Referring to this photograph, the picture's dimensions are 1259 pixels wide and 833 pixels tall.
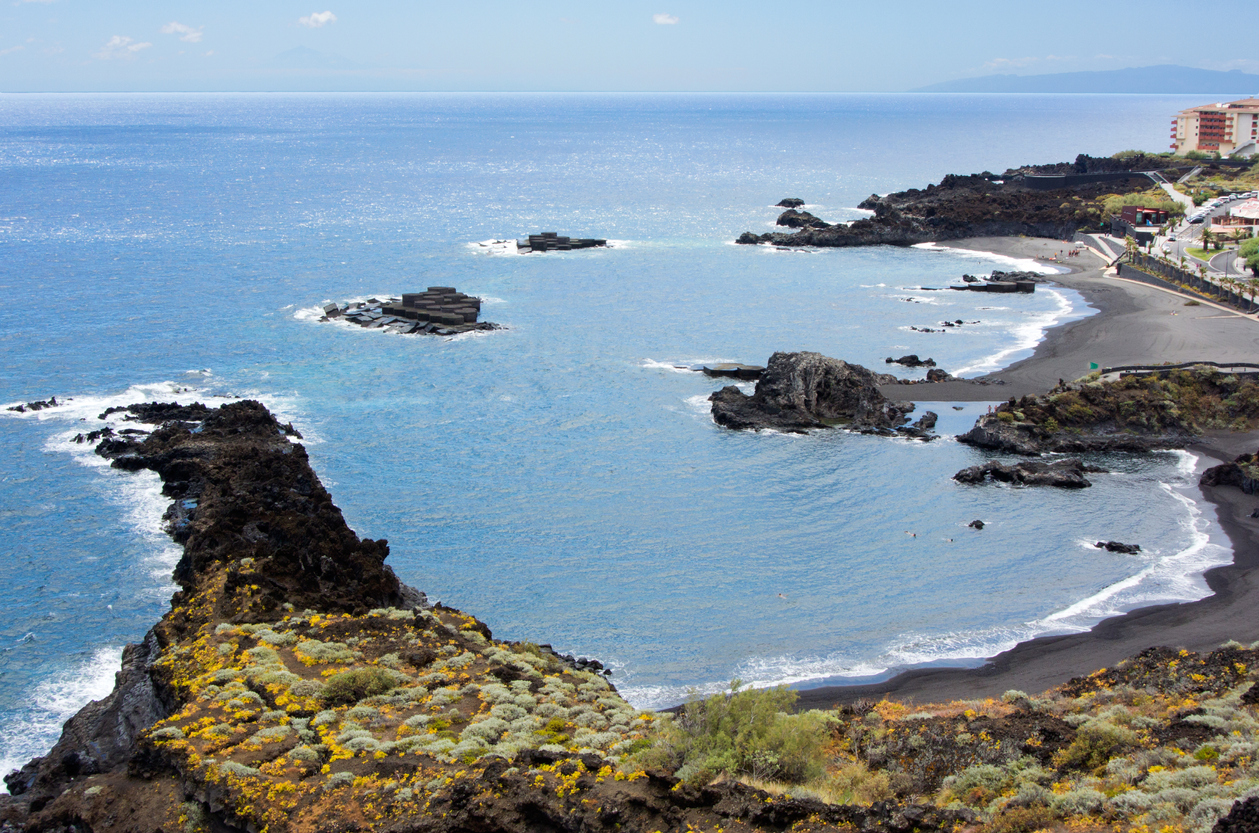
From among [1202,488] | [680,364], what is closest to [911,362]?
[680,364]

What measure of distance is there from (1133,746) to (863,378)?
36.3m

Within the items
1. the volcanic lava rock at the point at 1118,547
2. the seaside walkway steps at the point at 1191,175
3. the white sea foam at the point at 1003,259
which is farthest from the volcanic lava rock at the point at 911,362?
the seaside walkway steps at the point at 1191,175

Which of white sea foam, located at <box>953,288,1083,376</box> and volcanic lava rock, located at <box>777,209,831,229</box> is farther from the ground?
volcanic lava rock, located at <box>777,209,831,229</box>

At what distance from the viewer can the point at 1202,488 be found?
42.5m

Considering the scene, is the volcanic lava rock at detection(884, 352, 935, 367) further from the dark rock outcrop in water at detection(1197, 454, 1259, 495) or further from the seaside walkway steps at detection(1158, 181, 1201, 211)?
the seaside walkway steps at detection(1158, 181, 1201, 211)

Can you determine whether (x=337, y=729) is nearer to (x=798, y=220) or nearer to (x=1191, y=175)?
(x=798, y=220)

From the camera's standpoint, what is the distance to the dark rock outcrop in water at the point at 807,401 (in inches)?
2003

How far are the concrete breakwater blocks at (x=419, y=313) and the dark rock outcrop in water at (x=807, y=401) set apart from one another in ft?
80.3

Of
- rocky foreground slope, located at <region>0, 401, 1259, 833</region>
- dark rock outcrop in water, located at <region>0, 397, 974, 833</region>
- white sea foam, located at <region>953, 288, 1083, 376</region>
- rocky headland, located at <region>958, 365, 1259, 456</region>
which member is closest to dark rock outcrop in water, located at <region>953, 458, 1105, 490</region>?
rocky headland, located at <region>958, 365, 1259, 456</region>

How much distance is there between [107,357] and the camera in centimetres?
6006

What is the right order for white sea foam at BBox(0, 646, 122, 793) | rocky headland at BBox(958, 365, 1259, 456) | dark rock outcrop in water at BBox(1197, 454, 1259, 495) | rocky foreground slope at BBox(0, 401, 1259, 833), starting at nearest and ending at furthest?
1. rocky foreground slope at BBox(0, 401, 1259, 833)
2. white sea foam at BBox(0, 646, 122, 793)
3. dark rock outcrop in water at BBox(1197, 454, 1259, 495)
4. rocky headland at BBox(958, 365, 1259, 456)

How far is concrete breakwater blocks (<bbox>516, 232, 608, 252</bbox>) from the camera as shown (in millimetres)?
101500

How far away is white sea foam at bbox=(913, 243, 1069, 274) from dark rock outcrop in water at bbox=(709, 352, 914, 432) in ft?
159

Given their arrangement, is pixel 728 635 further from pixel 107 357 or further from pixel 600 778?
pixel 107 357
